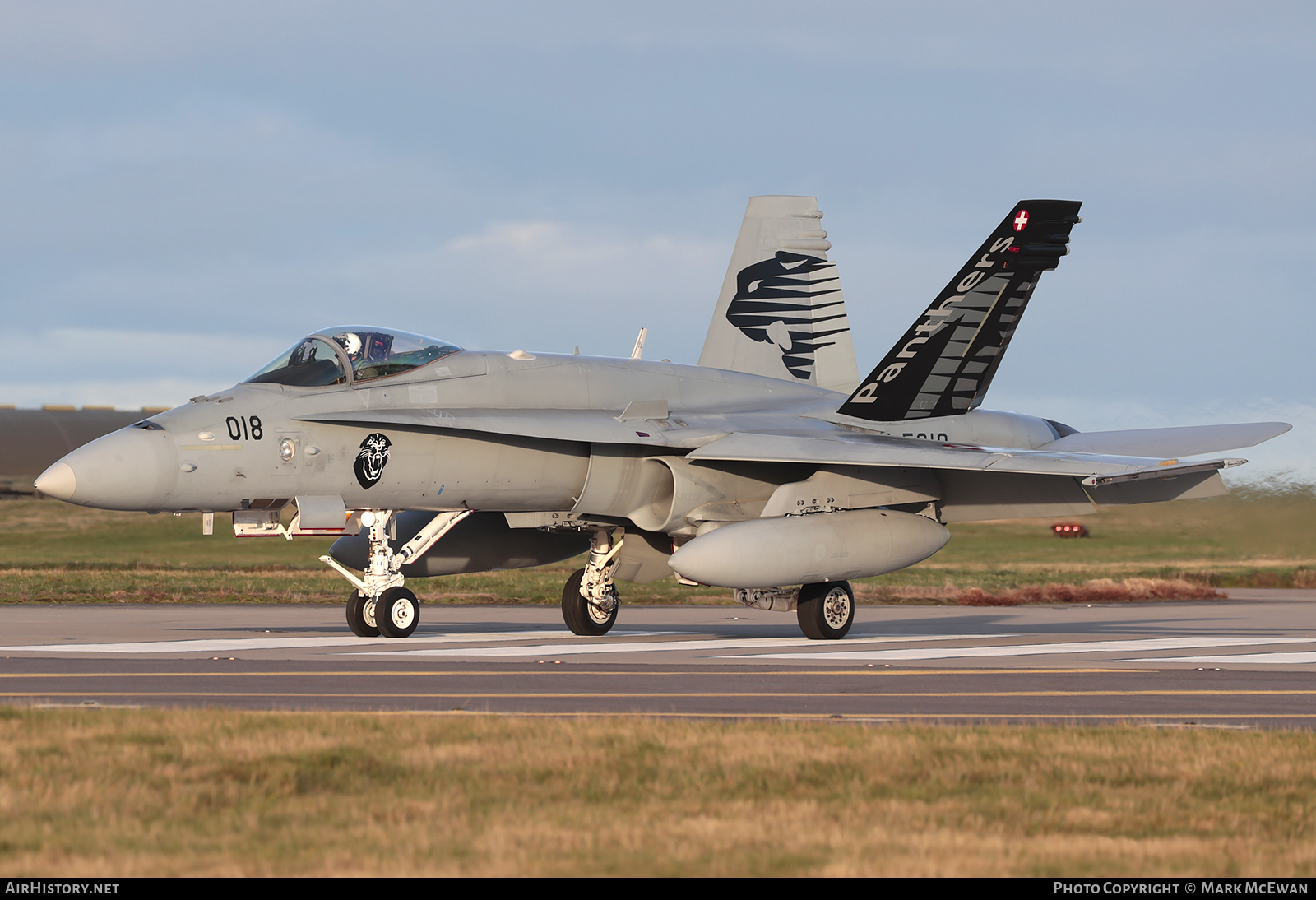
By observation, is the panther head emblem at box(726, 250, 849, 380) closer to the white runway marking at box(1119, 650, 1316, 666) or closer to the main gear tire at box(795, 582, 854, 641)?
the main gear tire at box(795, 582, 854, 641)

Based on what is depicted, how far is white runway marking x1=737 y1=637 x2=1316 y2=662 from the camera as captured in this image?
48.6 ft

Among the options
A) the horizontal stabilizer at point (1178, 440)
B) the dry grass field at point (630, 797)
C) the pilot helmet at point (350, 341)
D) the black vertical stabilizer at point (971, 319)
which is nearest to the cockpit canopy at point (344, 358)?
the pilot helmet at point (350, 341)

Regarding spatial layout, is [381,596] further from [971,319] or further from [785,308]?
[785,308]

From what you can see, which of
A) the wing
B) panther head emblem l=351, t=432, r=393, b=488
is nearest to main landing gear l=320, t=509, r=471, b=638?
panther head emblem l=351, t=432, r=393, b=488

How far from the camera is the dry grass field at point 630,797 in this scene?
528 cm

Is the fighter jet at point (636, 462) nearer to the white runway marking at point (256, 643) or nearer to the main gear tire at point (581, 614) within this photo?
the main gear tire at point (581, 614)

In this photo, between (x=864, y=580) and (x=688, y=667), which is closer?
(x=688, y=667)

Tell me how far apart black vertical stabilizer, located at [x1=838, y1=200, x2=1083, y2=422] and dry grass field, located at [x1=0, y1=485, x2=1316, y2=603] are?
20.2ft

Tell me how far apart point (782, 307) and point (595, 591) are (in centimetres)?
696

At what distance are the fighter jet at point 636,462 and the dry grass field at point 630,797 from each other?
673 centimetres

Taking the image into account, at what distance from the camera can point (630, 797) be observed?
6473 millimetres

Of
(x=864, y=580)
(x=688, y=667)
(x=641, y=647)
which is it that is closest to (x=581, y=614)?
(x=641, y=647)
